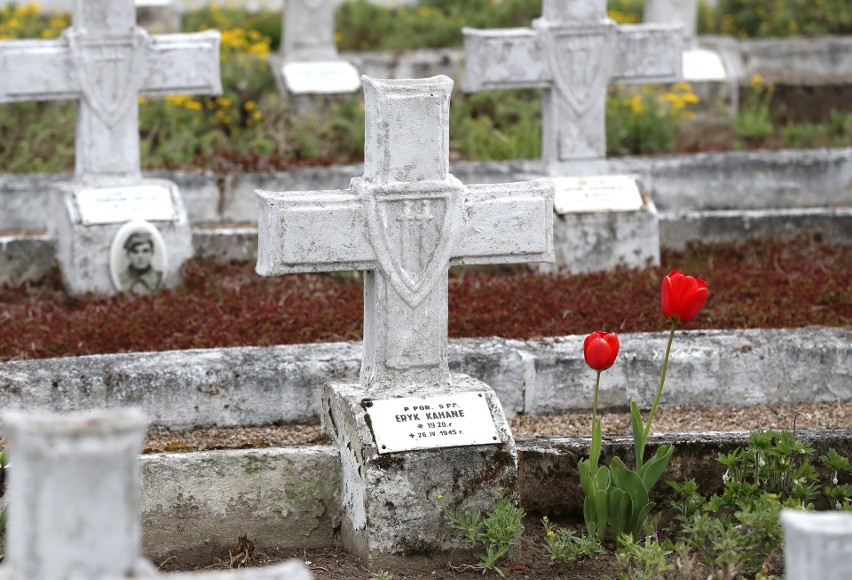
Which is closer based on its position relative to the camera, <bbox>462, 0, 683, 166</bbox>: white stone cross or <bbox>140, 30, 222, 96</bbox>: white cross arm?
<bbox>140, 30, 222, 96</bbox>: white cross arm

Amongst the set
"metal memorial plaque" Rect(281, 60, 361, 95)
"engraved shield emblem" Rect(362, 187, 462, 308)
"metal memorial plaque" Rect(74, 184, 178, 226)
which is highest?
"metal memorial plaque" Rect(281, 60, 361, 95)

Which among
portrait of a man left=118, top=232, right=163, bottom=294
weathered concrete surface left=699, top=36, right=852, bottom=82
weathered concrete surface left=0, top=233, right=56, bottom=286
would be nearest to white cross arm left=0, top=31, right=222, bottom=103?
weathered concrete surface left=0, top=233, right=56, bottom=286

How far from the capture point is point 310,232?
4.47 m

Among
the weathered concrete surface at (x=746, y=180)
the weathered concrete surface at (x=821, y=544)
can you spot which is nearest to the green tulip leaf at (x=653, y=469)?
the weathered concrete surface at (x=821, y=544)

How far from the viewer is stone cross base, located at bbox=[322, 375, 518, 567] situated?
4383 mm

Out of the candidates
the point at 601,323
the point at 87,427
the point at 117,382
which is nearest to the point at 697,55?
the point at 601,323

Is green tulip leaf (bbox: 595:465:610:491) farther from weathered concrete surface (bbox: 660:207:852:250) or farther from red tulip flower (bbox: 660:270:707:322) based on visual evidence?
weathered concrete surface (bbox: 660:207:852:250)

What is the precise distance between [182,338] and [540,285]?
1.81 m

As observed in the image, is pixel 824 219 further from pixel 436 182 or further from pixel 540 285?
pixel 436 182

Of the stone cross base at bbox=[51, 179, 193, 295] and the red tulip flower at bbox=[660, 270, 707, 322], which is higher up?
the red tulip flower at bbox=[660, 270, 707, 322]

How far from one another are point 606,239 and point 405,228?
3.56m

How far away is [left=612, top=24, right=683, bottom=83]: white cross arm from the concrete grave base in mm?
798

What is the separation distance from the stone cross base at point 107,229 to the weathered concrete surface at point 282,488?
304 centimetres

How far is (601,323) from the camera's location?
634 cm
